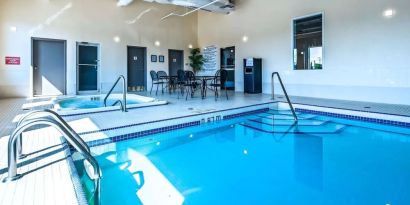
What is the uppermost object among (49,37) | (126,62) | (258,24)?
(258,24)

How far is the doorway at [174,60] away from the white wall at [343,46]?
8.93 feet

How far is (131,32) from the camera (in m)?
8.89

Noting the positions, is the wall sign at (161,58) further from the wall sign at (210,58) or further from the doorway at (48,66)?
the doorway at (48,66)

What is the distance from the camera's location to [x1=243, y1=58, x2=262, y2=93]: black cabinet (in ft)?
25.7

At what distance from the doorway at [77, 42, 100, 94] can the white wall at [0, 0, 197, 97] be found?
0.17 metres

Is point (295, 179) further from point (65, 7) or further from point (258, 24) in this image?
point (65, 7)

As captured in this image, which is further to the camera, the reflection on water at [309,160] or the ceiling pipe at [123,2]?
the ceiling pipe at [123,2]

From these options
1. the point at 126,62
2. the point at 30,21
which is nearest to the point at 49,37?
the point at 30,21

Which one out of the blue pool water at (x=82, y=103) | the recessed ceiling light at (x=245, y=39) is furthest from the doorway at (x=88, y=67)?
the recessed ceiling light at (x=245, y=39)

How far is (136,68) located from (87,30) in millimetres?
2028

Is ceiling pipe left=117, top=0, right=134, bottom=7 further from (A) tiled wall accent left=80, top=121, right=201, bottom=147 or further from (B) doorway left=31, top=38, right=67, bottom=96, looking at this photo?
(A) tiled wall accent left=80, top=121, right=201, bottom=147

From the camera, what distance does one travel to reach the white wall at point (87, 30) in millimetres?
6914

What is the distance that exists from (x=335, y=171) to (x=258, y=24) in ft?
20.8

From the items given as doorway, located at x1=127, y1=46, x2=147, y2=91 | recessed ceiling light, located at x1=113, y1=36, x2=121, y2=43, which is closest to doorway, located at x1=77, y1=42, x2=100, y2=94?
recessed ceiling light, located at x1=113, y1=36, x2=121, y2=43
